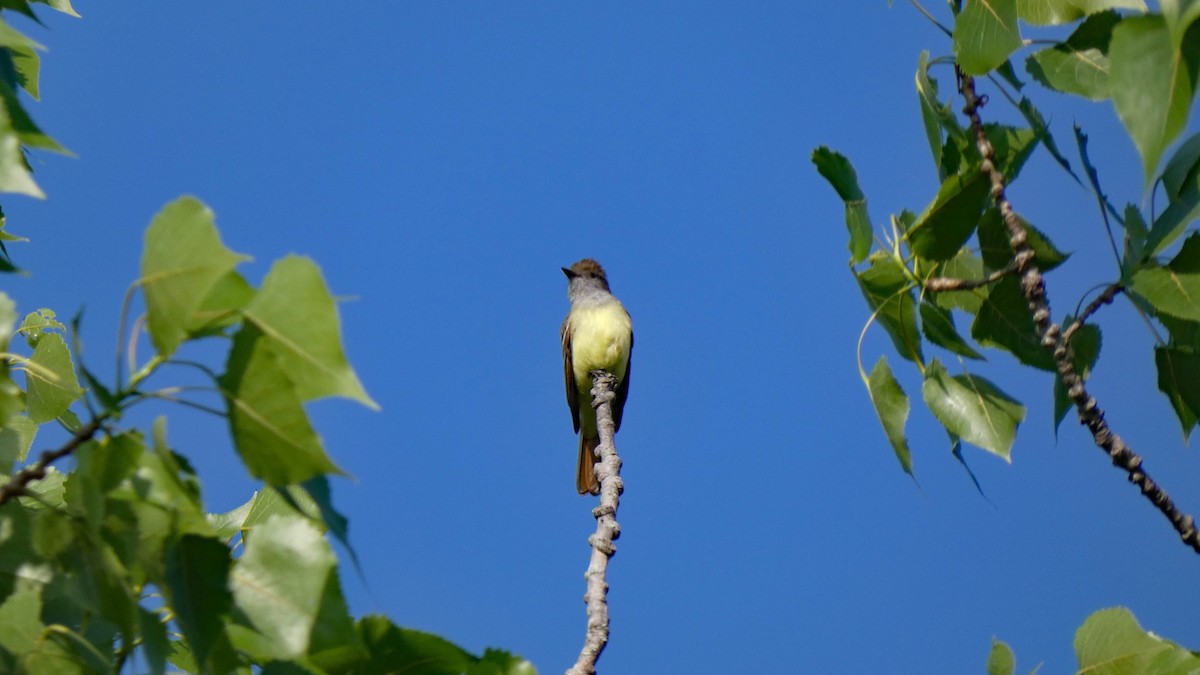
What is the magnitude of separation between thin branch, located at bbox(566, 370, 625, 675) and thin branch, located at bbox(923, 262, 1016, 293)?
125cm

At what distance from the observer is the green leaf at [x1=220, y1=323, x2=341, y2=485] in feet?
A: 5.25

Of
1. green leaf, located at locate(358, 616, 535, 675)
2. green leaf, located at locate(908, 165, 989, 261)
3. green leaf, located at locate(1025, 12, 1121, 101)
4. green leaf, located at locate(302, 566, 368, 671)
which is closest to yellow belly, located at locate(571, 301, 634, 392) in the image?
green leaf, located at locate(908, 165, 989, 261)

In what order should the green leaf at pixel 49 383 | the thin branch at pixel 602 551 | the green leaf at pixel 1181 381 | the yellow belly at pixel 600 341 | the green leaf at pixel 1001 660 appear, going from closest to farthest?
the green leaf at pixel 1001 660
the green leaf at pixel 49 383
the thin branch at pixel 602 551
the green leaf at pixel 1181 381
the yellow belly at pixel 600 341

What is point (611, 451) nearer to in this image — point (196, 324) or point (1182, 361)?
point (1182, 361)

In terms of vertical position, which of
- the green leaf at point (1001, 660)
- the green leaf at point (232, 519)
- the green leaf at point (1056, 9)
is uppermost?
the green leaf at point (1056, 9)

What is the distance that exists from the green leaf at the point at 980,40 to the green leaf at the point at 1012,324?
63cm

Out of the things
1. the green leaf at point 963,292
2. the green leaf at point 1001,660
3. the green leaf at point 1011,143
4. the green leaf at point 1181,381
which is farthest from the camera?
the green leaf at point 963,292

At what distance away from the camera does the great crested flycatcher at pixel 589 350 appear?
10359 millimetres

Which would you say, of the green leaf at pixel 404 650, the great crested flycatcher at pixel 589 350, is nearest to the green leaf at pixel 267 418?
the green leaf at pixel 404 650

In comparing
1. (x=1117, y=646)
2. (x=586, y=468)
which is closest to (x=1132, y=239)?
(x=1117, y=646)

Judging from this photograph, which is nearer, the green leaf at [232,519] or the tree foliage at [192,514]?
the tree foliage at [192,514]

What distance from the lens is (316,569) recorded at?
171cm

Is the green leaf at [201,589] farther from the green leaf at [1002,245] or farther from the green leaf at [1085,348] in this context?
the green leaf at [1085,348]

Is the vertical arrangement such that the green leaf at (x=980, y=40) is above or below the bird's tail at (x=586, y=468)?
below
